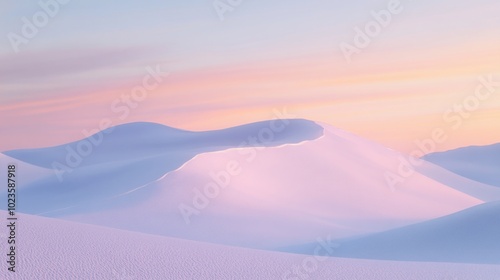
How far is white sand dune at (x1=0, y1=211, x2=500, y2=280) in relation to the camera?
9.27m

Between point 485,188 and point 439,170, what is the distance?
3586mm

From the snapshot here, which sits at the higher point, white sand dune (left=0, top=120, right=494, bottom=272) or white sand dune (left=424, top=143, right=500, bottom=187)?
white sand dune (left=424, top=143, right=500, bottom=187)

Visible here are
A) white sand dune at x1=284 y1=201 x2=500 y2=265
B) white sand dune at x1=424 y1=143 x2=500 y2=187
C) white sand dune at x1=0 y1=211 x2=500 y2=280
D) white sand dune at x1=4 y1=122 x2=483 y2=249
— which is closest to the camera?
white sand dune at x1=0 y1=211 x2=500 y2=280

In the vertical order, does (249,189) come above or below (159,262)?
above

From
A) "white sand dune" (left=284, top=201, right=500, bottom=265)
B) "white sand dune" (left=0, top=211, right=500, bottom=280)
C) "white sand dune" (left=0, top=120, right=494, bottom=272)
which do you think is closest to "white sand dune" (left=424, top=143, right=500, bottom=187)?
"white sand dune" (left=0, top=120, right=494, bottom=272)

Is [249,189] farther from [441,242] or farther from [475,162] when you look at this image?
[475,162]

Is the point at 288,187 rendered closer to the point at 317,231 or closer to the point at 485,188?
the point at 317,231

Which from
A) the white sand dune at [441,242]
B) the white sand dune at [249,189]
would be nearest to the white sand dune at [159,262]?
the white sand dune at [441,242]

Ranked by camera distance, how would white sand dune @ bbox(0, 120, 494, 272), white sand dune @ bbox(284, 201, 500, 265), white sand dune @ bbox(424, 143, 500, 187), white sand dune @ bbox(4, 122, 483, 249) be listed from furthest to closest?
white sand dune @ bbox(424, 143, 500, 187)
white sand dune @ bbox(0, 120, 494, 272)
white sand dune @ bbox(4, 122, 483, 249)
white sand dune @ bbox(284, 201, 500, 265)

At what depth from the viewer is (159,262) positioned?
9.91 m

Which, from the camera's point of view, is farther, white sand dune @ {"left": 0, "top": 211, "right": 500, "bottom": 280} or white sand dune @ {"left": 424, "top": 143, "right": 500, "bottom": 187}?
white sand dune @ {"left": 424, "top": 143, "right": 500, "bottom": 187}

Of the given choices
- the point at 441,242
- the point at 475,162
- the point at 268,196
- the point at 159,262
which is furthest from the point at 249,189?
the point at 475,162

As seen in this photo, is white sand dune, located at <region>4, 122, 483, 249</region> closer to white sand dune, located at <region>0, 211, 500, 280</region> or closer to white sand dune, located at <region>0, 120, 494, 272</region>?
white sand dune, located at <region>0, 120, 494, 272</region>

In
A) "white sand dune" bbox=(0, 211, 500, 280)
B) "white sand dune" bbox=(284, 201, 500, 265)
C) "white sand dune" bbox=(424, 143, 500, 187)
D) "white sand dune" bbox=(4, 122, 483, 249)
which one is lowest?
A: "white sand dune" bbox=(0, 211, 500, 280)
